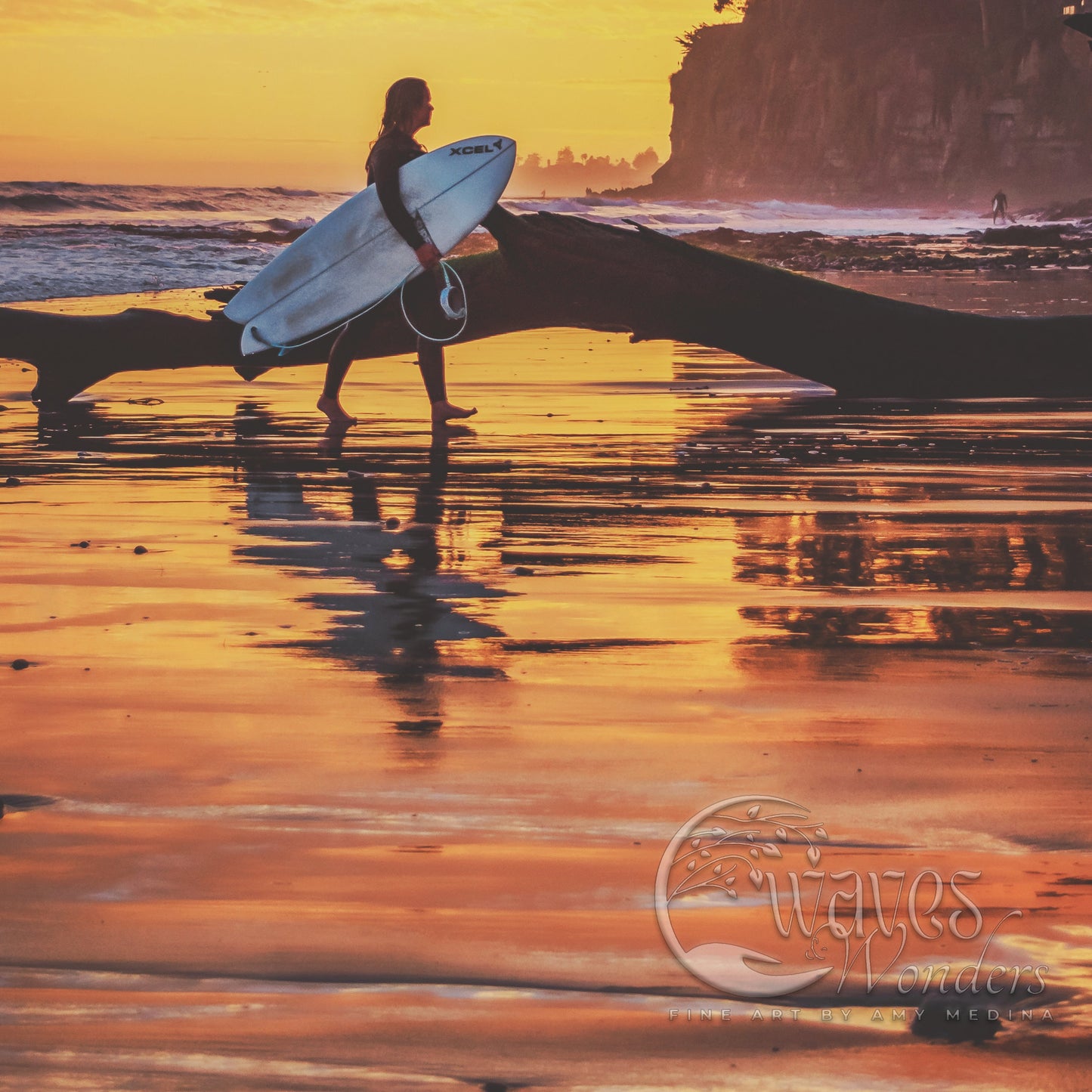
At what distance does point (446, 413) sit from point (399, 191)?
4.38 ft

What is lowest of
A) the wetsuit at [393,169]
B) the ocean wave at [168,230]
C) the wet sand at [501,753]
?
the wet sand at [501,753]

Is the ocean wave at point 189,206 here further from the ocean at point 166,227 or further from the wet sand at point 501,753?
the wet sand at point 501,753

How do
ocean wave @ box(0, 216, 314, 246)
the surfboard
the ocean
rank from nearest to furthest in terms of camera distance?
the surfboard
the ocean
ocean wave @ box(0, 216, 314, 246)

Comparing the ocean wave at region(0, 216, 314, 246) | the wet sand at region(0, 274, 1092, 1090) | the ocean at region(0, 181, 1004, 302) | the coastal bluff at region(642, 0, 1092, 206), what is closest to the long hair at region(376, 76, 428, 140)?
the wet sand at region(0, 274, 1092, 1090)

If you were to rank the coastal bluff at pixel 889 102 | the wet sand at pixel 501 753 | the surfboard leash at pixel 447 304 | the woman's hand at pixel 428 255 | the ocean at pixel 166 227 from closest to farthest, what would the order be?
the wet sand at pixel 501 753
the woman's hand at pixel 428 255
the surfboard leash at pixel 447 304
the ocean at pixel 166 227
the coastal bluff at pixel 889 102

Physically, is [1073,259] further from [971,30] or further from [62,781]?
[971,30]

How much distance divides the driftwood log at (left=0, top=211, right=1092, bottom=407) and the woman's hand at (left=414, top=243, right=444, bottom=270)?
444 millimetres

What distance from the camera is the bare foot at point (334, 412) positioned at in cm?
910

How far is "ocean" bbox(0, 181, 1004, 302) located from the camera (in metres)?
26.3

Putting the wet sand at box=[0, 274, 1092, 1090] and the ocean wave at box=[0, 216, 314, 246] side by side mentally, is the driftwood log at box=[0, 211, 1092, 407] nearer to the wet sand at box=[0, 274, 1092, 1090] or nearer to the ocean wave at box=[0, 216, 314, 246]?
the wet sand at box=[0, 274, 1092, 1090]

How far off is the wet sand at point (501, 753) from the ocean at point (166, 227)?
796cm

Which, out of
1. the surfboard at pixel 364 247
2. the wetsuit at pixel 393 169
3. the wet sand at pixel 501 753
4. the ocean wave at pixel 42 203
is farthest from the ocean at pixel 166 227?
the wet sand at pixel 501 753

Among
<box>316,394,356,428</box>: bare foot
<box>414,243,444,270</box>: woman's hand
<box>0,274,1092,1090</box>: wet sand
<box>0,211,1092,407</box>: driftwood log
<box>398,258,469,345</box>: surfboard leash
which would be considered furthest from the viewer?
<box>0,211,1092,407</box>: driftwood log

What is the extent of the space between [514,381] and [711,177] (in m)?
142
